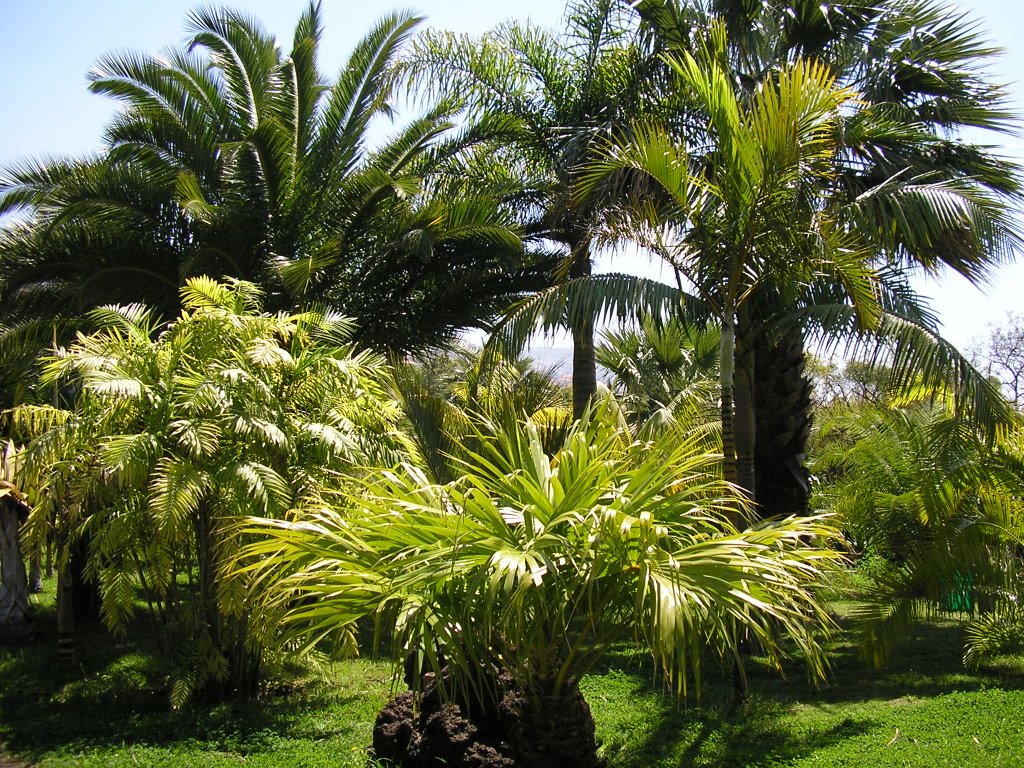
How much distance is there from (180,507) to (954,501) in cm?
711

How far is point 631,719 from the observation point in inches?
314

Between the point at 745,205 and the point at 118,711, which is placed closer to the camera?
the point at 745,205

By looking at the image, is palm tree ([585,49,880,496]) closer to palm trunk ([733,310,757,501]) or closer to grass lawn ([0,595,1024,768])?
palm trunk ([733,310,757,501])

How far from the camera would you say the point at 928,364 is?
7.88 m

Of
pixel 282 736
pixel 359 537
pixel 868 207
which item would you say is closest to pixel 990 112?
pixel 868 207

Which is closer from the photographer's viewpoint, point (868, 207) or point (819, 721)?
point (819, 721)

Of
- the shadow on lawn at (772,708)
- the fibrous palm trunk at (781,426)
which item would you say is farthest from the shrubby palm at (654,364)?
the shadow on lawn at (772,708)

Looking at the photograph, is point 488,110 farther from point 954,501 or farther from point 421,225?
point 954,501

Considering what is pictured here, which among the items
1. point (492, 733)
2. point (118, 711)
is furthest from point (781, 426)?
point (118, 711)

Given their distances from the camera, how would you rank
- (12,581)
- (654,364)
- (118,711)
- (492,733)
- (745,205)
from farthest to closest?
(654,364) → (12,581) → (118,711) → (745,205) → (492,733)

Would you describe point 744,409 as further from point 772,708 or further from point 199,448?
point 199,448

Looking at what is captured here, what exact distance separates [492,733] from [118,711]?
4.54 metres

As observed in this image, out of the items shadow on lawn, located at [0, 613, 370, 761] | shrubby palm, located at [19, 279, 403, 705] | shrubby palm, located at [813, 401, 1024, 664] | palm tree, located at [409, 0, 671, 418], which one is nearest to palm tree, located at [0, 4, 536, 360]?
palm tree, located at [409, 0, 671, 418]

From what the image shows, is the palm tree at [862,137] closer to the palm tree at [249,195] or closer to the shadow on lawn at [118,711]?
the palm tree at [249,195]
